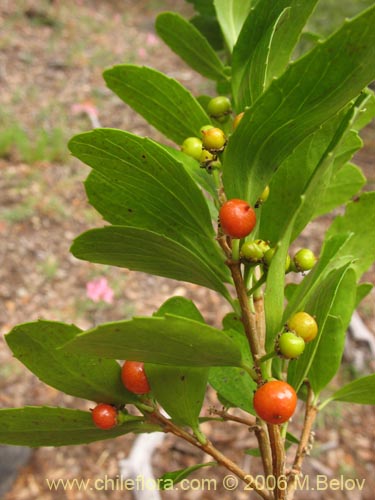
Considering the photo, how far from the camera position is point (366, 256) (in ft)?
2.39

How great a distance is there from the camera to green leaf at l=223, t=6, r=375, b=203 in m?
0.39

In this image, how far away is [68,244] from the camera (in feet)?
12.8

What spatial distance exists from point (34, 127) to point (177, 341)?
5.10 m

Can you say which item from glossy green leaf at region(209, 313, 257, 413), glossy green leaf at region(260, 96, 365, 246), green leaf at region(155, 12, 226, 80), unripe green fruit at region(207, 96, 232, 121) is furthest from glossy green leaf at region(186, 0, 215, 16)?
glossy green leaf at region(209, 313, 257, 413)

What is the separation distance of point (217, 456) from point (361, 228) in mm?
375

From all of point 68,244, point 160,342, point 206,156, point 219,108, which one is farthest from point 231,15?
point 68,244

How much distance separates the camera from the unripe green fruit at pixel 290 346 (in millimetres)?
520

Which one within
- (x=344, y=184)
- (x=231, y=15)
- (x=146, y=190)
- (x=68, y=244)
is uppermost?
(x=68, y=244)

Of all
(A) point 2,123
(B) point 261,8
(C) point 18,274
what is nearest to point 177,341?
(B) point 261,8

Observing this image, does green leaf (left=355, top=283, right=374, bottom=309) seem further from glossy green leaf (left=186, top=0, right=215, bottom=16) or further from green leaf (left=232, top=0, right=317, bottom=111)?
glossy green leaf (left=186, top=0, right=215, bottom=16)

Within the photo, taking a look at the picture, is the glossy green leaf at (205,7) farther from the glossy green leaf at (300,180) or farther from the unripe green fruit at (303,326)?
the unripe green fruit at (303,326)

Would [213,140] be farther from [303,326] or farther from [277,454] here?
[277,454]

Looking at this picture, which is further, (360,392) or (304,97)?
(360,392)

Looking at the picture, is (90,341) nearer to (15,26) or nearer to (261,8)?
(261,8)
